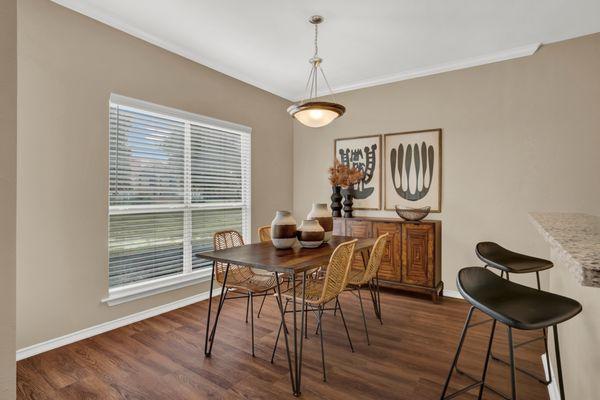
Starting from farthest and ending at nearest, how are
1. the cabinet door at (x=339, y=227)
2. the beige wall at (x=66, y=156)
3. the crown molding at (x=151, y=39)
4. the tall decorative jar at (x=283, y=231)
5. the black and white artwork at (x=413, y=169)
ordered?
the cabinet door at (x=339, y=227) → the black and white artwork at (x=413, y=169) → the crown molding at (x=151, y=39) → the tall decorative jar at (x=283, y=231) → the beige wall at (x=66, y=156)

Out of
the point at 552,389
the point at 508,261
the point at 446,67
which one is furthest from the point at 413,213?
the point at 552,389

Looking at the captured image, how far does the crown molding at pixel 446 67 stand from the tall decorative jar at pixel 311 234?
8.28 ft

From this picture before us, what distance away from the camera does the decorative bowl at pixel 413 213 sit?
362cm

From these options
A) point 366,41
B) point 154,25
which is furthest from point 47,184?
point 366,41

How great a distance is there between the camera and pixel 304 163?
4906 millimetres

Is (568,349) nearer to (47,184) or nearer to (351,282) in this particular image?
(351,282)

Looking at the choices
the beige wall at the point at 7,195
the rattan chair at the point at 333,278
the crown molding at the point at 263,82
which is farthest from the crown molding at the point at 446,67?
the beige wall at the point at 7,195

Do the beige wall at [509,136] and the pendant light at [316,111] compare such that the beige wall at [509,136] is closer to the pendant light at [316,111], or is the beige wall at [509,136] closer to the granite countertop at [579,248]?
the pendant light at [316,111]

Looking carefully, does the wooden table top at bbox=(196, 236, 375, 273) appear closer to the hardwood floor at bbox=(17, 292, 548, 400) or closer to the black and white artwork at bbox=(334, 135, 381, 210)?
the hardwood floor at bbox=(17, 292, 548, 400)

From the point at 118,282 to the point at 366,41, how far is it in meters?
3.37

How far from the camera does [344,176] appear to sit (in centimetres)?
413

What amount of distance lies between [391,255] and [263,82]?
2816 millimetres

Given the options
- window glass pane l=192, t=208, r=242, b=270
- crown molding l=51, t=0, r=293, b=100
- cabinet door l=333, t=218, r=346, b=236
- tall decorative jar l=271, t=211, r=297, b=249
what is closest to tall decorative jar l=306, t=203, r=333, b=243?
tall decorative jar l=271, t=211, r=297, b=249

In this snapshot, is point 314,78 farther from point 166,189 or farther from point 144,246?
point 144,246
